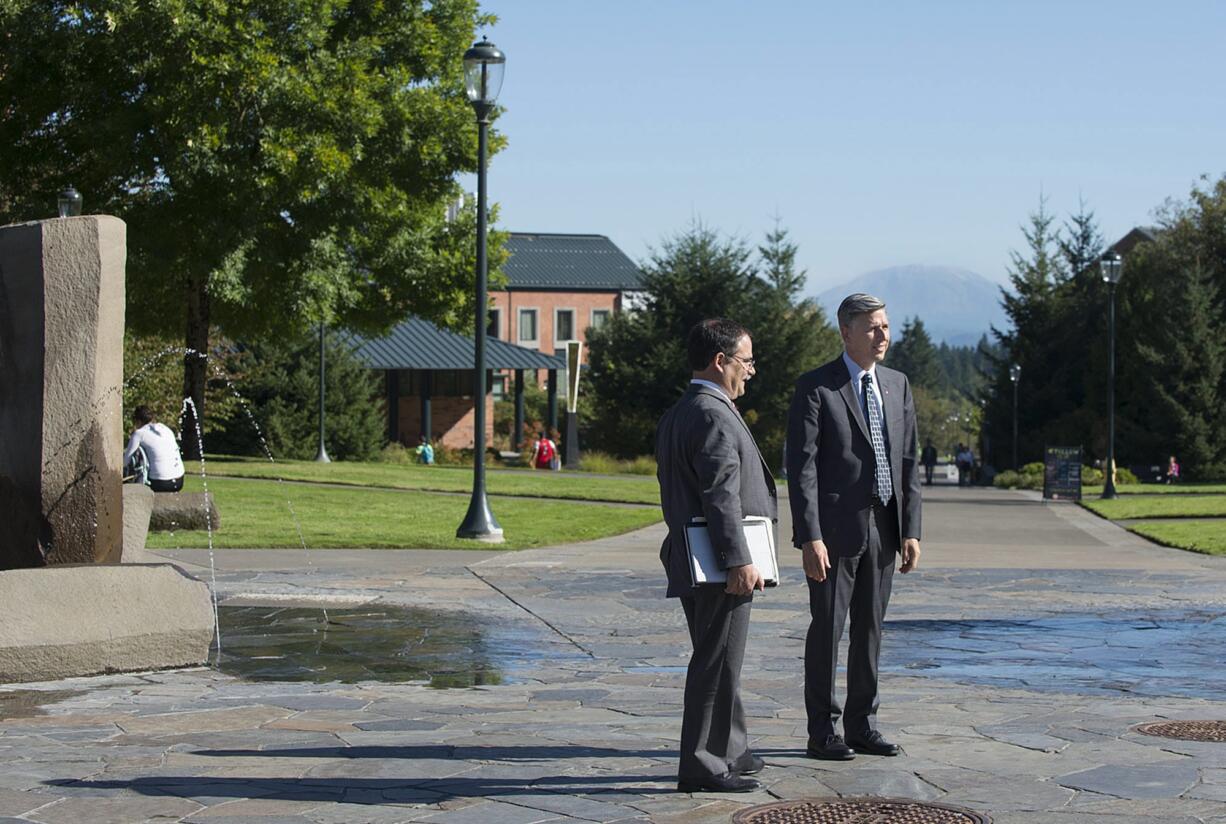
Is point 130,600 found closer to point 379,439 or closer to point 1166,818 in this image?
point 1166,818

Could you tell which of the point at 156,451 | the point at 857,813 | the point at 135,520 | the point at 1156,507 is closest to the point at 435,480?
the point at 1156,507

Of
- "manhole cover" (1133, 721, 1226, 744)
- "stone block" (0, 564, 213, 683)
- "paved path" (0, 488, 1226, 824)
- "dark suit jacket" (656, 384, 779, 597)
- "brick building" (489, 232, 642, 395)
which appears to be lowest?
"paved path" (0, 488, 1226, 824)

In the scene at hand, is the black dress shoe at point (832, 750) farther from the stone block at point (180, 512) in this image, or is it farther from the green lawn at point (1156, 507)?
the green lawn at point (1156, 507)

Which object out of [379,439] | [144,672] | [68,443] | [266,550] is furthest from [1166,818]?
[379,439]

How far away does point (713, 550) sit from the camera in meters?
5.87

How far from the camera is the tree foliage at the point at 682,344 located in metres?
55.2

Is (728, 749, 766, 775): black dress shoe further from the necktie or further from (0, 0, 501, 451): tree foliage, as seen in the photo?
(0, 0, 501, 451): tree foliage

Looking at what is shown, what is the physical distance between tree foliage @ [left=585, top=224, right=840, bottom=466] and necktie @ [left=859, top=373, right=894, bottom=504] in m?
47.0

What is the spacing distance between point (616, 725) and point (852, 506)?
5.42 feet

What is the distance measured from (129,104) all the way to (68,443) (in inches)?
879

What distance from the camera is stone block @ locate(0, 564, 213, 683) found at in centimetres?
833

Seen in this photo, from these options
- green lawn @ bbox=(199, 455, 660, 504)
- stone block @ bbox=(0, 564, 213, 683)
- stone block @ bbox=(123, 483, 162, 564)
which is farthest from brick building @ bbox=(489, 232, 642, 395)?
stone block @ bbox=(0, 564, 213, 683)

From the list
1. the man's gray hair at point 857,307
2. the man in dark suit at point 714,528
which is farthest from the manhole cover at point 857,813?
the man's gray hair at point 857,307

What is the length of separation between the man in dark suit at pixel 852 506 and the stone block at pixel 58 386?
4874 mm
